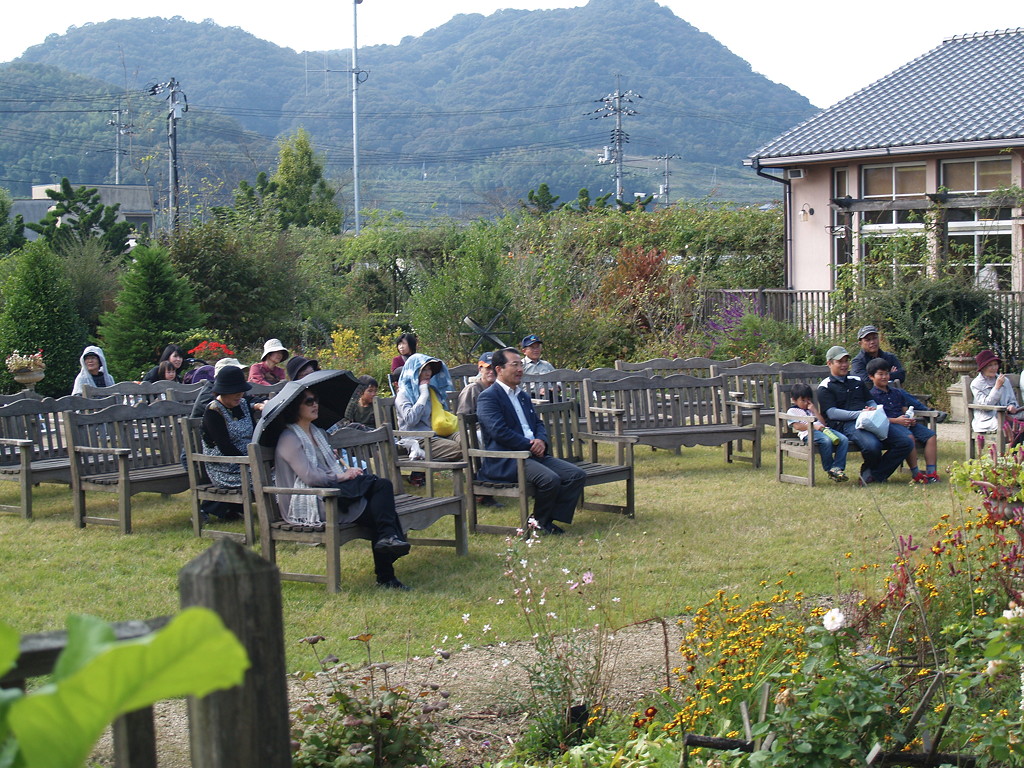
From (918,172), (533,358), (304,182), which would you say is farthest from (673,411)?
(304,182)

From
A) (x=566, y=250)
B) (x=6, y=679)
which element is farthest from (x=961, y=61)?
(x=6, y=679)

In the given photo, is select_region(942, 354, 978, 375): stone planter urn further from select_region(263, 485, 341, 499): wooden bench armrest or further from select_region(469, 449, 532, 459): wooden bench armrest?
select_region(263, 485, 341, 499): wooden bench armrest

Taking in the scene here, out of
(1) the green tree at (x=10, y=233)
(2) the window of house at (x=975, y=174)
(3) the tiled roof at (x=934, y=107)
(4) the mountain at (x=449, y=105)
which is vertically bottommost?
(2) the window of house at (x=975, y=174)

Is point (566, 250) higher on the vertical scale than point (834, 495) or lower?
higher

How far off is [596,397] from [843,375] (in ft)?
8.47

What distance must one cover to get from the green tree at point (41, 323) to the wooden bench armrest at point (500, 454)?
44.3 feet

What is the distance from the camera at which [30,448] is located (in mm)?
9555

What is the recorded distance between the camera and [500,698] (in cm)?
504

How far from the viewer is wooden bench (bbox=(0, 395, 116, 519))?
961 centimetres

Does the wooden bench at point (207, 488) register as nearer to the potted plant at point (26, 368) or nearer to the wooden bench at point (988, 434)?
the wooden bench at point (988, 434)

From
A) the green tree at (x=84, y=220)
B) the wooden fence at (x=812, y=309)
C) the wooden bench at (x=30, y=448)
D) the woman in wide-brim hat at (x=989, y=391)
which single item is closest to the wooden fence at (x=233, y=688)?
the wooden bench at (x=30, y=448)

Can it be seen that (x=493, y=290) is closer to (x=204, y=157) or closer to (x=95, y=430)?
(x=95, y=430)

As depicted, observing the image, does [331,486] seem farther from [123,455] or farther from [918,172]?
[918,172]

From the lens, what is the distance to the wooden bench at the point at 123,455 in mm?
9008
